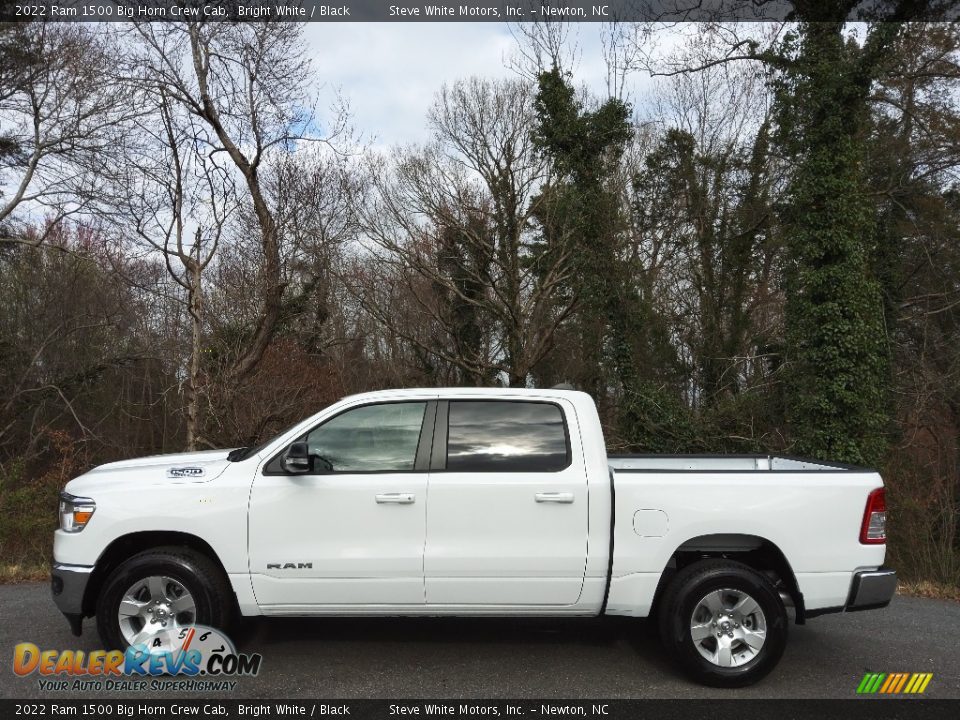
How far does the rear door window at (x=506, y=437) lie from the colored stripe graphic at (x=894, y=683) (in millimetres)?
2352

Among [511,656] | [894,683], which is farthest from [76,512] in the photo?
[894,683]

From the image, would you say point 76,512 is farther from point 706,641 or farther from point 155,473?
point 706,641

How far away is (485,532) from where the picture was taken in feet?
15.7

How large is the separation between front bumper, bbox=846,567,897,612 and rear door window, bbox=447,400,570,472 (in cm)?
195

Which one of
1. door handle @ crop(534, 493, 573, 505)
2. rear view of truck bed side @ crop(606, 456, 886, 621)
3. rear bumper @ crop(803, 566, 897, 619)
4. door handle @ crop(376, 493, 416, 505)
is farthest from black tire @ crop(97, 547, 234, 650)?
rear bumper @ crop(803, 566, 897, 619)

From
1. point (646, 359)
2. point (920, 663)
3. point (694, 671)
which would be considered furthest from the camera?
point (646, 359)

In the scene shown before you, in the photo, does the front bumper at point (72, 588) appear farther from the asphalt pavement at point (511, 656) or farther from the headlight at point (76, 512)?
the asphalt pavement at point (511, 656)

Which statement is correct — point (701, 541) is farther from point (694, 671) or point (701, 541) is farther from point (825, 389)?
point (825, 389)

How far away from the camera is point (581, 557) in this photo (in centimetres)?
474

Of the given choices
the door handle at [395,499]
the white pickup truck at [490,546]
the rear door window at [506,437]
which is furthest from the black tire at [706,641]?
the door handle at [395,499]

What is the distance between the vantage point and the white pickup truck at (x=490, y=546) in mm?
4730

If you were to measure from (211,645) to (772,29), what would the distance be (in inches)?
738

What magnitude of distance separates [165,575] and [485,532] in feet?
6.84
